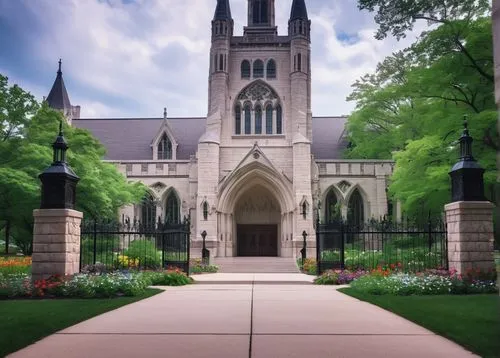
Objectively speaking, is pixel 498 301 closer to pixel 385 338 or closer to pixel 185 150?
pixel 385 338

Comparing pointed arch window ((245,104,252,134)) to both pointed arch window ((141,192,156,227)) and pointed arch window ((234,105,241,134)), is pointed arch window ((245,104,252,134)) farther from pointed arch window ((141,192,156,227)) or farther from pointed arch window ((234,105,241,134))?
pointed arch window ((141,192,156,227))

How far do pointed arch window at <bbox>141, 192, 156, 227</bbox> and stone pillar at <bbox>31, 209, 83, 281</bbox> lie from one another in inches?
984

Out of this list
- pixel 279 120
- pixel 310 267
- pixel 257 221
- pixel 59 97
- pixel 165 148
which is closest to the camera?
pixel 310 267

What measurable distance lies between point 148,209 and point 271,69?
1332cm

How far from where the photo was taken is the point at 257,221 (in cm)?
3891

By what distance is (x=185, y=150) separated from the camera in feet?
140

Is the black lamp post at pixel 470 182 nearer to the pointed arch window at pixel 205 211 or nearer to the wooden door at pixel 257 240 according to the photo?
the pointed arch window at pixel 205 211

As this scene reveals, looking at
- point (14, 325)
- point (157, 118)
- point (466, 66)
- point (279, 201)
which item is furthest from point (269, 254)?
point (14, 325)

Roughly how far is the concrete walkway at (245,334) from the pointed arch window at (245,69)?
2897 centimetres

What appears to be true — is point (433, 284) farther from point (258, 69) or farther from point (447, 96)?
point (258, 69)

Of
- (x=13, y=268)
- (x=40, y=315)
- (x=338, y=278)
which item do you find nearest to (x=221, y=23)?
(x=13, y=268)

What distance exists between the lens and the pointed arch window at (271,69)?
38.4 metres

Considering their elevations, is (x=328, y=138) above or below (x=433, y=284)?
above

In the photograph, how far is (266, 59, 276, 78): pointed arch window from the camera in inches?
1511
